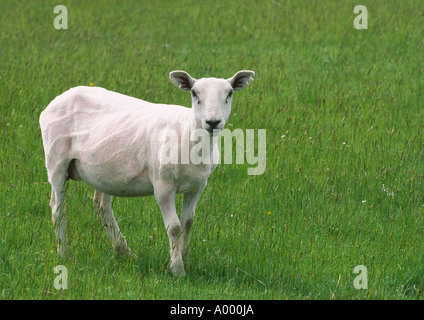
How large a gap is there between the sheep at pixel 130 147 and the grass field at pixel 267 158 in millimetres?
301

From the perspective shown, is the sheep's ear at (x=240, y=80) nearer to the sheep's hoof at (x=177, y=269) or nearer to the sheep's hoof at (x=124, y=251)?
the sheep's hoof at (x=177, y=269)

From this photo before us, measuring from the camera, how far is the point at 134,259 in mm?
6195

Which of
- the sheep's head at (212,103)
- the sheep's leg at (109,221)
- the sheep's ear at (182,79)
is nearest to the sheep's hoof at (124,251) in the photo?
the sheep's leg at (109,221)

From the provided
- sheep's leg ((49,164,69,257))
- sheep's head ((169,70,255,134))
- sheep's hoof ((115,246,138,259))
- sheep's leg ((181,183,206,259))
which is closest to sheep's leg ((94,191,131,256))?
sheep's hoof ((115,246,138,259))

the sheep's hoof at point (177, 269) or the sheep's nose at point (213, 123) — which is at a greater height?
the sheep's nose at point (213, 123)

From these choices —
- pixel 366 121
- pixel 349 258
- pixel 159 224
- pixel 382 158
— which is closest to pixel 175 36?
pixel 366 121

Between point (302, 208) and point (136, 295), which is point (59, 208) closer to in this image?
point (136, 295)

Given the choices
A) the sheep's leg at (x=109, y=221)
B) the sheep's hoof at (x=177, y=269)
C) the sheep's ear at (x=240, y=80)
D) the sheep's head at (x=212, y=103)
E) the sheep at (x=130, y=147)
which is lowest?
the sheep's hoof at (x=177, y=269)

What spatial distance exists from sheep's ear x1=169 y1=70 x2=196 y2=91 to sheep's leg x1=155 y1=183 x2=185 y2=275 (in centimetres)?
83

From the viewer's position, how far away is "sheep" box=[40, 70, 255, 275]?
18.5ft

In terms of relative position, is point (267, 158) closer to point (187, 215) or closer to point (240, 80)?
point (187, 215)

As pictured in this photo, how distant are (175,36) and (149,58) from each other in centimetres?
161

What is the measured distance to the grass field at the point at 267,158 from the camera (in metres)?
5.82

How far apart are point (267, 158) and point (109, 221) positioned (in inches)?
→ 93.1
